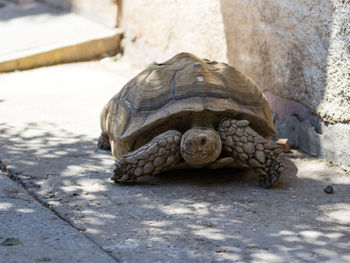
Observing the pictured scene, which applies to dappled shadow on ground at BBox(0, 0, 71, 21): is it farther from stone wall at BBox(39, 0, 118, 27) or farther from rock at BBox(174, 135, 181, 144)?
rock at BBox(174, 135, 181, 144)

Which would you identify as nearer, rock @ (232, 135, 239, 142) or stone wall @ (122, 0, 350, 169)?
rock @ (232, 135, 239, 142)

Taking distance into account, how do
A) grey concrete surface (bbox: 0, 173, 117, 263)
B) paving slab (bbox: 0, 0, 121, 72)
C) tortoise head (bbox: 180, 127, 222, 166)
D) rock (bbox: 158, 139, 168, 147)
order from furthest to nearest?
paving slab (bbox: 0, 0, 121, 72)
rock (bbox: 158, 139, 168, 147)
tortoise head (bbox: 180, 127, 222, 166)
grey concrete surface (bbox: 0, 173, 117, 263)

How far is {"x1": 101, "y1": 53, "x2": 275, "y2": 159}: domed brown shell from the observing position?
384 centimetres

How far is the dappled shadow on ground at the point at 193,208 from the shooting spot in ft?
9.45

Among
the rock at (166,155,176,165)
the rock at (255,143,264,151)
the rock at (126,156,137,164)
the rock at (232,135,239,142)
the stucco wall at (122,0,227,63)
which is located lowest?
the rock at (126,156,137,164)

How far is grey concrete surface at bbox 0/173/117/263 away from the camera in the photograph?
2.76 meters

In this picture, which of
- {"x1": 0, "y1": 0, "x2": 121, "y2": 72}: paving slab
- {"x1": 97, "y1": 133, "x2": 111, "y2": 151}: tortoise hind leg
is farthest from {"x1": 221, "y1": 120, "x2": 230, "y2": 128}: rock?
{"x1": 0, "y1": 0, "x2": 121, "y2": 72}: paving slab

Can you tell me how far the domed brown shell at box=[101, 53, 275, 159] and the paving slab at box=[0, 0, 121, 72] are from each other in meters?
3.68

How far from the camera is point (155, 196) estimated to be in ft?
12.0

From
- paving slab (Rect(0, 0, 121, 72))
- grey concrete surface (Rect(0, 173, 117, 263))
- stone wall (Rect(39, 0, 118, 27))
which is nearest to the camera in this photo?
grey concrete surface (Rect(0, 173, 117, 263))

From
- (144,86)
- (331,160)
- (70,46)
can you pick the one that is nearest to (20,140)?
(144,86)

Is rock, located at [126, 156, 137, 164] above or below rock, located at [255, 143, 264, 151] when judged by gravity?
below

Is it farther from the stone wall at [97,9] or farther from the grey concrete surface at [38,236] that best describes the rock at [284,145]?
the stone wall at [97,9]

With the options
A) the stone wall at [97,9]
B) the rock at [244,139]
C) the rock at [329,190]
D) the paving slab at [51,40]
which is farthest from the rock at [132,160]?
the stone wall at [97,9]
